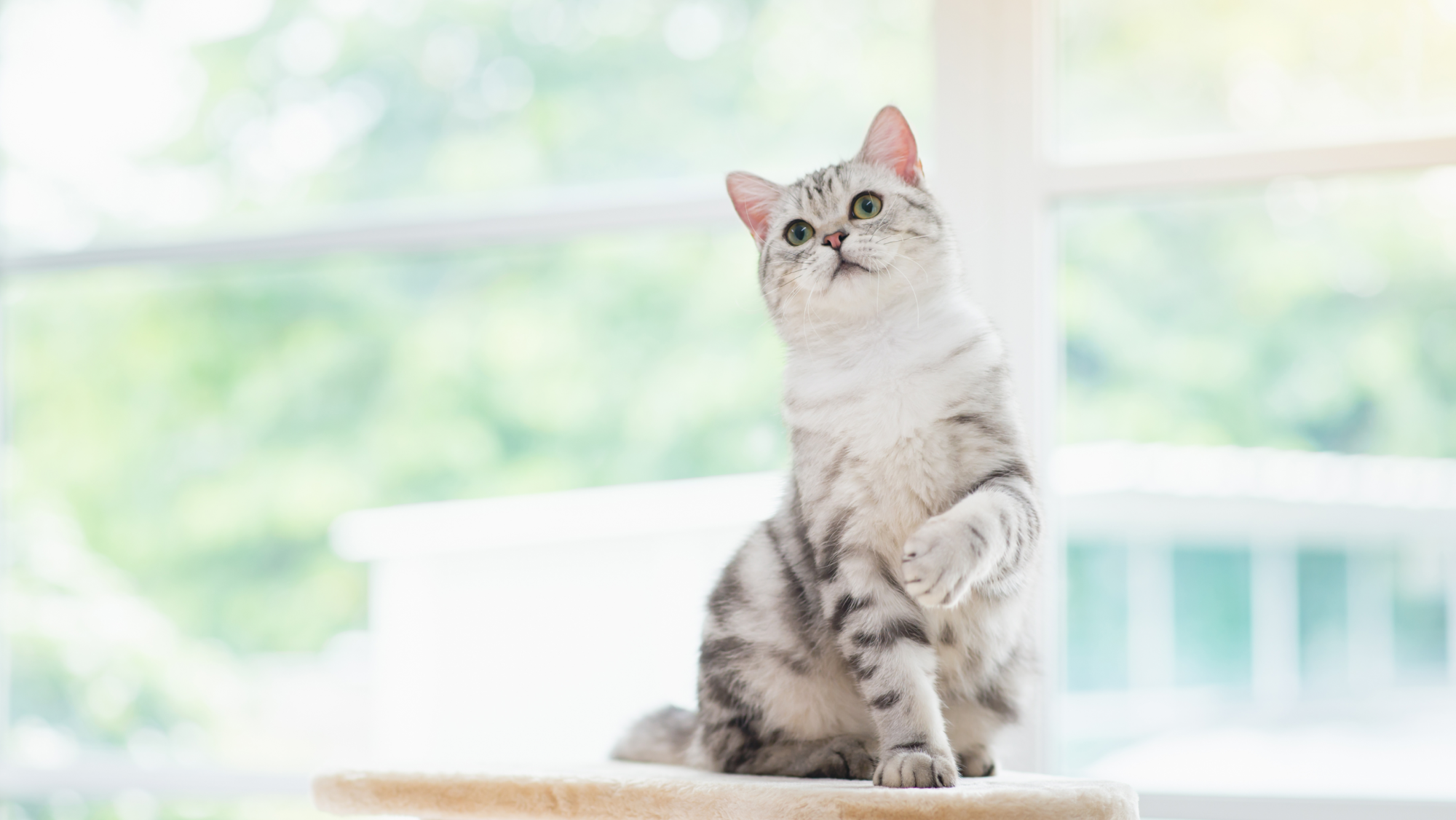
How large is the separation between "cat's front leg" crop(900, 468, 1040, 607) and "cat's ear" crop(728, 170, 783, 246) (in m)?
0.45

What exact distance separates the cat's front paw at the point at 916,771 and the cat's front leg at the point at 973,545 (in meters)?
0.16

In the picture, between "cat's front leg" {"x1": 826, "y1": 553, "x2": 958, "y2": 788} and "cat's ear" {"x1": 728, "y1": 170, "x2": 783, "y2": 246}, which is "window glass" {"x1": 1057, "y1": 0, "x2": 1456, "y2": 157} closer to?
"cat's ear" {"x1": 728, "y1": 170, "x2": 783, "y2": 246}

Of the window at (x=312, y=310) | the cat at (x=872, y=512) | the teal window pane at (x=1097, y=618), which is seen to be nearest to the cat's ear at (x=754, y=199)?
the cat at (x=872, y=512)

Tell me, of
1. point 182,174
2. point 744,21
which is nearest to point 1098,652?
point 744,21

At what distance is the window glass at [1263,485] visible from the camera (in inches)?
67.6

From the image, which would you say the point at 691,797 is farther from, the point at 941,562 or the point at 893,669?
the point at 941,562

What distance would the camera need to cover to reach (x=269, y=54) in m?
2.28

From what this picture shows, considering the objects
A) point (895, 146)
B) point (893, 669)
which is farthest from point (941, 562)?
point (895, 146)

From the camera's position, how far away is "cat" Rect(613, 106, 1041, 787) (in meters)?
1.14

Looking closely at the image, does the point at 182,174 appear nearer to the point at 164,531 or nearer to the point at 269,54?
the point at 269,54

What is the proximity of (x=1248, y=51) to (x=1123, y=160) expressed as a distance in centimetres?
28

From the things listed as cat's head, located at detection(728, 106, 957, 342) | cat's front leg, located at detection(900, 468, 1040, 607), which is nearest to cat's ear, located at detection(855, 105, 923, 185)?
cat's head, located at detection(728, 106, 957, 342)

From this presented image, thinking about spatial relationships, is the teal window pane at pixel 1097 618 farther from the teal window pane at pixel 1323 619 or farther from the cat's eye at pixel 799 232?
the cat's eye at pixel 799 232

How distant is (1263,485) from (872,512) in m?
0.94
